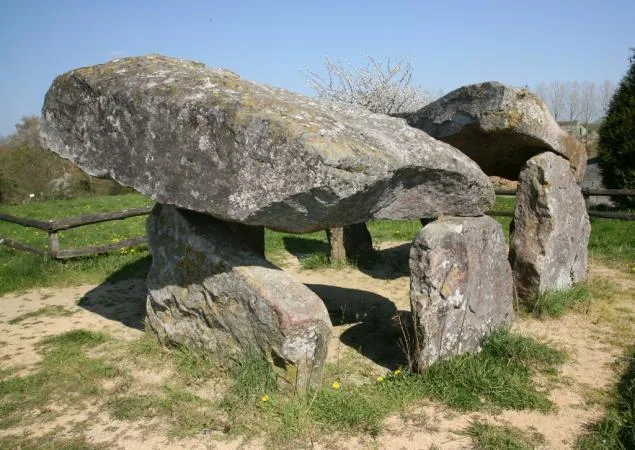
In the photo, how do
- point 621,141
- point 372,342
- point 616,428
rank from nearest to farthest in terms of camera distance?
point 616,428
point 372,342
point 621,141

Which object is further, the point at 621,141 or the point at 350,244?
the point at 621,141

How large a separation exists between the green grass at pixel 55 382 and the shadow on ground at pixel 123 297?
86 centimetres

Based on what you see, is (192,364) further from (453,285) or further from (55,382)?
(453,285)

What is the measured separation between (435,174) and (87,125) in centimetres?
312

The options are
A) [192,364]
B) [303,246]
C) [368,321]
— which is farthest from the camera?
[303,246]

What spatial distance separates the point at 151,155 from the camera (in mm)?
4289

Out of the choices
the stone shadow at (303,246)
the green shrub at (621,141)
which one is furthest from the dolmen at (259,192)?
the green shrub at (621,141)

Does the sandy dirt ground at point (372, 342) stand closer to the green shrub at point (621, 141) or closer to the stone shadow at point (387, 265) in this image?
the stone shadow at point (387, 265)

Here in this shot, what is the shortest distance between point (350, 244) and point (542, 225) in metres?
3.25

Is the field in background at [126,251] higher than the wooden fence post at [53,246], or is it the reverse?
the wooden fence post at [53,246]

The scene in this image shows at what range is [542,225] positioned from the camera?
611 cm

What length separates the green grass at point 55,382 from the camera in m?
4.26

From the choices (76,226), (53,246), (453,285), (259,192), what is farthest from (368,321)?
(76,226)

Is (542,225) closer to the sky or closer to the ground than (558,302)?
closer to the sky
